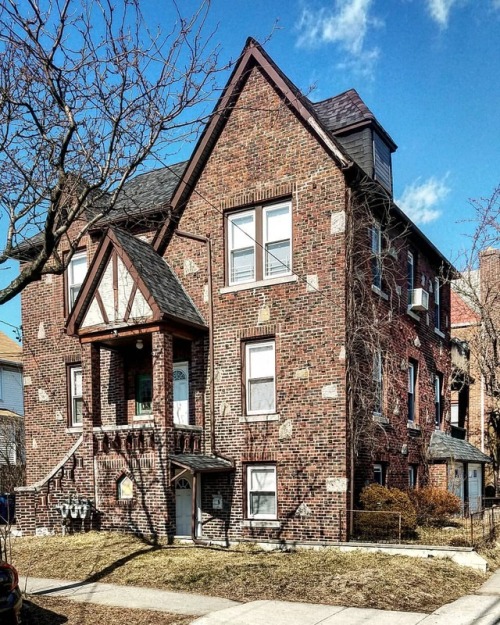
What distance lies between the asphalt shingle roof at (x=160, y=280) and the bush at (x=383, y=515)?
5.67m

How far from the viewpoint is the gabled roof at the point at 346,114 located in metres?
17.8

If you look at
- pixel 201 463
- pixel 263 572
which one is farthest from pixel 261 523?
pixel 263 572

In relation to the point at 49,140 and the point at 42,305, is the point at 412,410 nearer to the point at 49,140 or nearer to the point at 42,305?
the point at 42,305

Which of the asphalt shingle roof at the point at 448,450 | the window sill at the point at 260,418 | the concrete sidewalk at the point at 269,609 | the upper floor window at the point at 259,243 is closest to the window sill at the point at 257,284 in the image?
the upper floor window at the point at 259,243

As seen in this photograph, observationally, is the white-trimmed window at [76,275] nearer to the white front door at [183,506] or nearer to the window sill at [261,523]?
the white front door at [183,506]

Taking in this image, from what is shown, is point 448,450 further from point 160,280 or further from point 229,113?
point 229,113

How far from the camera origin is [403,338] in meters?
18.7

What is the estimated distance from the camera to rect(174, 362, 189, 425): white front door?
16.7 meters

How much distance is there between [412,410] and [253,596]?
34.5 feet

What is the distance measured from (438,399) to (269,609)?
14.0 meters

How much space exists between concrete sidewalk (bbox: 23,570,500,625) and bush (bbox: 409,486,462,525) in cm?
443

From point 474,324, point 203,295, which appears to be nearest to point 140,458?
point 203,295

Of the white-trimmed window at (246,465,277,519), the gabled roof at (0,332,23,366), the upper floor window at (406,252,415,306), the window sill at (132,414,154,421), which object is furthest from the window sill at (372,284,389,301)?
the gabled roof at (0,332,23,366)

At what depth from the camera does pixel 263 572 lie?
1176 cm
